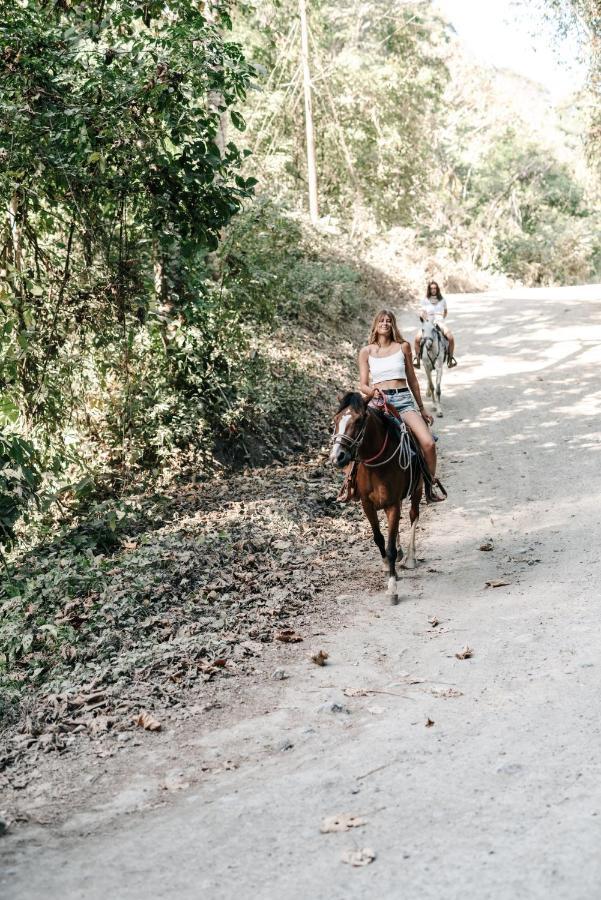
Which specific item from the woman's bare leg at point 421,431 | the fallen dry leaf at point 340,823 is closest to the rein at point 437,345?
the woman's bare leg at point 421,431

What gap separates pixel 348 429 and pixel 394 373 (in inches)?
65.0

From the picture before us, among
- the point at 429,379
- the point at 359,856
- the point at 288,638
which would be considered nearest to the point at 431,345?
the point at 429,379

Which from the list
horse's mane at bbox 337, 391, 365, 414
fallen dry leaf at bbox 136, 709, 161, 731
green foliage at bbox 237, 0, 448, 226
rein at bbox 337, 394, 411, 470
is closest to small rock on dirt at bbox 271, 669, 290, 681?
fallen dry leaf at bbox 136, 709, 161, 731

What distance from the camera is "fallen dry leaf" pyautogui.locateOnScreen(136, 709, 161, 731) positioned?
6.54 metres

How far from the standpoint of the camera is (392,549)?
924 centimetres

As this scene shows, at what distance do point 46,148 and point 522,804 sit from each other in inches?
282

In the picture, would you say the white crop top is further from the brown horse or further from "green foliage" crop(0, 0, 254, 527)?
"green foliage" crop(0, 0, 254, 527)

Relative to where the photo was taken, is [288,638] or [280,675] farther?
[288,638]

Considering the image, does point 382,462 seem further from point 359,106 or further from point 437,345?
point 359,106

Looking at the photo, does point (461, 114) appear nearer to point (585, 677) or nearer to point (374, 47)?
point (374, 47)

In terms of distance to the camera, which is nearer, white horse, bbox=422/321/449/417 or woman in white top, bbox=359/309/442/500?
woman in white top, bbox=359/309/442/500

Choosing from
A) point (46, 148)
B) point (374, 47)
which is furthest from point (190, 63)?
point (374, 47)

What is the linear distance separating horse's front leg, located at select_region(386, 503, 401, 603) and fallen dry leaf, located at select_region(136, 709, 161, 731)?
10.2 ft

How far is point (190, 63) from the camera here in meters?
8.30
